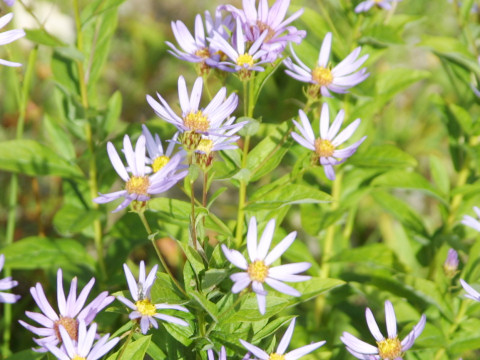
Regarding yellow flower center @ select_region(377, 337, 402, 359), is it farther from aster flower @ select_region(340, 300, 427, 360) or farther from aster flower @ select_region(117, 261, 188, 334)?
aster flower @ select_region(117, 261, 188, 334)

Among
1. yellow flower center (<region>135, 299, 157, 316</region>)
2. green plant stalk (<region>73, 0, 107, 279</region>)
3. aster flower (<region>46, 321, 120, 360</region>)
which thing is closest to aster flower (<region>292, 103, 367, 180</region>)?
yellow flower center (<region>135, 299, 157, 316</region>)

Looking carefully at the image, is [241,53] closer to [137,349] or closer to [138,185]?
[138,185]

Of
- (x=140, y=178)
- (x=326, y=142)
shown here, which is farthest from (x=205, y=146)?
(x=326, y=142)

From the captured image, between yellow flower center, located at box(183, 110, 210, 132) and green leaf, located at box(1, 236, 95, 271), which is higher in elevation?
yellow flower center, located at box(183, 110, 210, 132)

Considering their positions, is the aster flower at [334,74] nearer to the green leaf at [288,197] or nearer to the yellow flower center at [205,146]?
the green leaf at [288,197]

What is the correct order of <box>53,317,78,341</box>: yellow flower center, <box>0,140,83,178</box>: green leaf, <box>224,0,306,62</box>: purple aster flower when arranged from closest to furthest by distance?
<box>53,317,78,341</box>: yellow flower center, <box>224,0,306,62</box>: purple aster flower, <box>0,140,83,178</box>: green leaf

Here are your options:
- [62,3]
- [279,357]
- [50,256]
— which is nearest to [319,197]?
[279,357]

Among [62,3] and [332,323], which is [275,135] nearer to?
[332,323]
